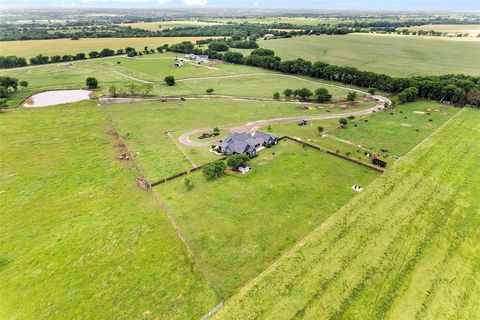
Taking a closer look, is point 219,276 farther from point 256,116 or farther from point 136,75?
point 136,75

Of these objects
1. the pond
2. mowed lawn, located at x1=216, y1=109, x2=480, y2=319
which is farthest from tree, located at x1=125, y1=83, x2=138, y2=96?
mowed lawn, located at x1=216, y1=109, x2=480, y2=319

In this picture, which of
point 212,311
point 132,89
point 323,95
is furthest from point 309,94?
point 212,311

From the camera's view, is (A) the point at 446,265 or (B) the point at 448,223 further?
(B) the point at 448,223

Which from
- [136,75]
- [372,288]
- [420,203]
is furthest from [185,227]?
[136,75]

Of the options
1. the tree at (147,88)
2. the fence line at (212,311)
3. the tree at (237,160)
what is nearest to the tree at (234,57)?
the tree at (147,88)

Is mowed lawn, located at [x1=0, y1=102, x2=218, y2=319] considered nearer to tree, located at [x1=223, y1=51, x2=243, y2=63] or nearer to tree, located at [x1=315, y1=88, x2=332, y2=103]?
tree, located at [x1=315, y1=88, x2=332, y2=103]
